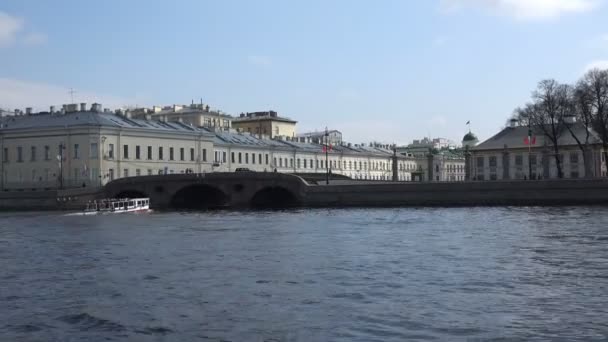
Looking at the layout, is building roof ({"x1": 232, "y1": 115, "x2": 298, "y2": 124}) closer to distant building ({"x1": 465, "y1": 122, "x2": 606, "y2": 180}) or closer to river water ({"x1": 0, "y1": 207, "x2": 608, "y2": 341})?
distant building ({"x1": 465, "y1": 122, "x2": 606, "y2": 180})

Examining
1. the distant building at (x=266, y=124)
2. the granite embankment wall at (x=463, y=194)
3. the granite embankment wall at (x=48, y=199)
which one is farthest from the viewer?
the distant building at (x=266, y=124)

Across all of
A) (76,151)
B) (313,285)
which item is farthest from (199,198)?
(313,285)

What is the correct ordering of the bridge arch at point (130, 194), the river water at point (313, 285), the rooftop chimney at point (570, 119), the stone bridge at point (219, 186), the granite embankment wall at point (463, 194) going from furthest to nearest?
the rooftop chimney at point (570, 119)
the bridge arch at point (130, 194)
the stone bridge at point (219, 186)
the granite embankment wall at point (463, 194)
the river water at point (313, 285)

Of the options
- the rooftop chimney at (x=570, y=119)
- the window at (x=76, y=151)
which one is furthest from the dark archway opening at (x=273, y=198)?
the rooftop chimney at (x=570, y=119)

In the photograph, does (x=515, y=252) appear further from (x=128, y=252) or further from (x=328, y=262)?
(x=128, y=252)

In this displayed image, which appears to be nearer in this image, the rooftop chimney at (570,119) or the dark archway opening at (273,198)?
the dark archway opening at (273,198)

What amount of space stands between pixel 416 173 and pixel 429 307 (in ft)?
406

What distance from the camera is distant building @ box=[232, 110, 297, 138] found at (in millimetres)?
145700

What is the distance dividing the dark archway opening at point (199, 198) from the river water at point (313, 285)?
42045 millimetres

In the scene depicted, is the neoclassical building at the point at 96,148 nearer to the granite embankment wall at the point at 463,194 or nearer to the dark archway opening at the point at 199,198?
the dark archway opening at the point at 199,198

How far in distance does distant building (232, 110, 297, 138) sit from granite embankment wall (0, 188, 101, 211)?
65.4 meters

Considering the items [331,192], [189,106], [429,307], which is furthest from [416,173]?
[429,307]

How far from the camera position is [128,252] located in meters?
34.2

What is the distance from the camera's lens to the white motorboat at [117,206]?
237 feet
